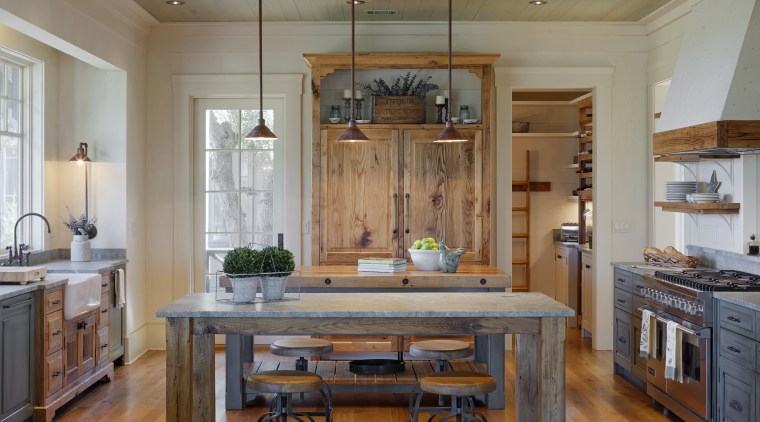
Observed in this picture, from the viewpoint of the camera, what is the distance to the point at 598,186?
7250mm

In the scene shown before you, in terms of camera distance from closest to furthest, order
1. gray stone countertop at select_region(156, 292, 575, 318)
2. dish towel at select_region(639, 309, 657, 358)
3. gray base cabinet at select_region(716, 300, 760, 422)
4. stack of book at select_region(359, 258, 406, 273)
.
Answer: gray stone countertop at select_region(156, 292, 575, 318), gray base cabinet at select_region(716, 300, 760, 422), dish towel at select_region(639, 309, 657, 358), stack of book at select_region(359, 258, 406, 273)

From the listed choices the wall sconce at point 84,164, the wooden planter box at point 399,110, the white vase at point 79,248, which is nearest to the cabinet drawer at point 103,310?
the white vase at point 79,248

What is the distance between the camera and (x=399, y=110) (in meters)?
6.90

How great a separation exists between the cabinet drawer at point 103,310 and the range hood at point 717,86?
4.21 m

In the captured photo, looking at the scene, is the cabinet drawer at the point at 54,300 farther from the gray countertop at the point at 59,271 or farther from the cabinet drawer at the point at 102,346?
the cabinet drawer at the point at 102,346

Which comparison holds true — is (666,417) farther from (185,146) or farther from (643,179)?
(185,146)

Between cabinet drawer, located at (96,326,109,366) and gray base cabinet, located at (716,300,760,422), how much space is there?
13.8 ft

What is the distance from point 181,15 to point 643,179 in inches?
173

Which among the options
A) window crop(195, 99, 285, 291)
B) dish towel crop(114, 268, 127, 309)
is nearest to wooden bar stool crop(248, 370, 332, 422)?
dish towel crop(114, 268, 127, 309)

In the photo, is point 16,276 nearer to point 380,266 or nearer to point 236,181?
point 380,266

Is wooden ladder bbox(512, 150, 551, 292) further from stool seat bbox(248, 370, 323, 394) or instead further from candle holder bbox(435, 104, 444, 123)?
stool seat bbox(248, 370, 323, 394)

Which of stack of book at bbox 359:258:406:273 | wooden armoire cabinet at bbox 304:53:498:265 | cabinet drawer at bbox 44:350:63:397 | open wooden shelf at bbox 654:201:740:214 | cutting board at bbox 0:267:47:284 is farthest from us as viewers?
wooden armoire cabinet at bbox 304:53:498:265

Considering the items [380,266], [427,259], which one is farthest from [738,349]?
[380,266]

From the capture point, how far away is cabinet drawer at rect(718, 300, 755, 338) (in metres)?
4.06
